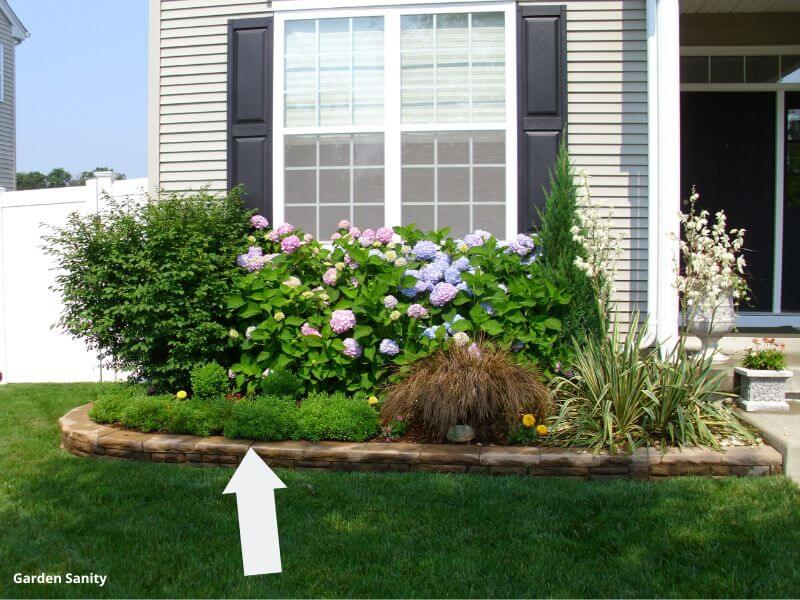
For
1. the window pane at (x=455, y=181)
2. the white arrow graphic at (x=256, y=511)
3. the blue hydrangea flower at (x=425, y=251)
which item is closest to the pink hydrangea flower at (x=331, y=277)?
the blue hydrangea flower at (x=425, y=251)

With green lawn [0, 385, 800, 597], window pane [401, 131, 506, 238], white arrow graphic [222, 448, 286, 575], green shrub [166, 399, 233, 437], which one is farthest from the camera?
window pane [401, 131, 506, 238]

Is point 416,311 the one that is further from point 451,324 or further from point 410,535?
point 410,535

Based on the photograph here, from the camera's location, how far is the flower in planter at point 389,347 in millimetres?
4730

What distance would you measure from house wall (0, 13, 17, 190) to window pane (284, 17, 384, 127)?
1370 cm

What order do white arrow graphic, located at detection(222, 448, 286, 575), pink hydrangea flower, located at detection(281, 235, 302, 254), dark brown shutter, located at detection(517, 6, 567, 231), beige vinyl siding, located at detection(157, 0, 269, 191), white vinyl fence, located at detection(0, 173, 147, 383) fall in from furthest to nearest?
white vinyl fence, located at detection(0, 173, 147, 383) → beige vinyl siding, located at detection(157, 0, 269, 191) → dark brown shutter, located at detection(517, 6, 567, 231) → pink hydrangea flower, located at detection(281, 235, 302, 254) → white arrow graphic, located at detection(222, 448, 286, 575)

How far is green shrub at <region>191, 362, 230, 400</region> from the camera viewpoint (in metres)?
4.84

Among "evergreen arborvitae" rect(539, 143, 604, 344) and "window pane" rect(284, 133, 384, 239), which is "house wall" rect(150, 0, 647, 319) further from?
"window pane" rect(284, 133, 384, 239)

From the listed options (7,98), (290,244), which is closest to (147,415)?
(290,244)

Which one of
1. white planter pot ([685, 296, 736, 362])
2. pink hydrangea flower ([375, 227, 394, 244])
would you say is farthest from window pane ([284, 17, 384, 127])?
white planter pot ([685, 296, 736, 362])

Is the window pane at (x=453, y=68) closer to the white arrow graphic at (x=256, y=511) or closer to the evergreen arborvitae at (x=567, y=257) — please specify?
the evergreen arborvitae at (x=567, y=257)

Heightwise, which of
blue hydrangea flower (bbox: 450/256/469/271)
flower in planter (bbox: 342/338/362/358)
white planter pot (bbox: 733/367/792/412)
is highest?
blue hydrangea flower (bbox: 450/256/469/271)

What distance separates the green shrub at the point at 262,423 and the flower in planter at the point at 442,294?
1.17m

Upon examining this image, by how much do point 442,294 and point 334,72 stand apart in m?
2.15

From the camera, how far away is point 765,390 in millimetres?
4656
